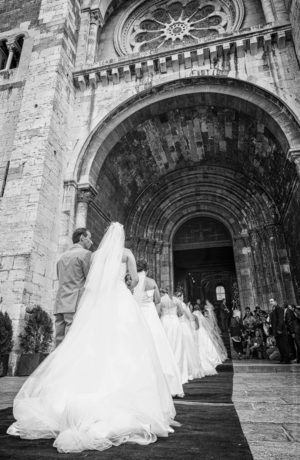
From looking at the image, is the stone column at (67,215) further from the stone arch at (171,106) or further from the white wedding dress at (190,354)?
the white wedding dress at (190,354)

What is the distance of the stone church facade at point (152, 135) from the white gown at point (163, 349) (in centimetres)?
381

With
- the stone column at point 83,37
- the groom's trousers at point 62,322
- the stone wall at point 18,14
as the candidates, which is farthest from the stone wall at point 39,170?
the groom's trousers at point 62,322

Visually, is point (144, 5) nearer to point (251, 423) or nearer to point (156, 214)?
point (156, 214)

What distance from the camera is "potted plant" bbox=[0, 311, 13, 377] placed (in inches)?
225

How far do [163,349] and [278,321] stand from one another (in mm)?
4526

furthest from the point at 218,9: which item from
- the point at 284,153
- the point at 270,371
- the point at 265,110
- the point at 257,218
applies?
the point at 270,371

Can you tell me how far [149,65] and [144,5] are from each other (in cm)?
Result: 569

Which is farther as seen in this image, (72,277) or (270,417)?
(72,277)

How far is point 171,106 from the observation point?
9.26 metres

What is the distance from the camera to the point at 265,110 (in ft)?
25.9

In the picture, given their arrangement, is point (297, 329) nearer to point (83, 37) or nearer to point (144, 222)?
point (144, 222)

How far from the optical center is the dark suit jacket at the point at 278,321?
6695mm

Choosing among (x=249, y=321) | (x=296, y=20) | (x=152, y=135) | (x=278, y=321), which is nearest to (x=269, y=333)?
(x=249, y=321)

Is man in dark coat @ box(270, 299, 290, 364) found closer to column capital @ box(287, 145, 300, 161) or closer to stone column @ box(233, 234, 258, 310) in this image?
stone column @ box(233, 234, 258, 310)
